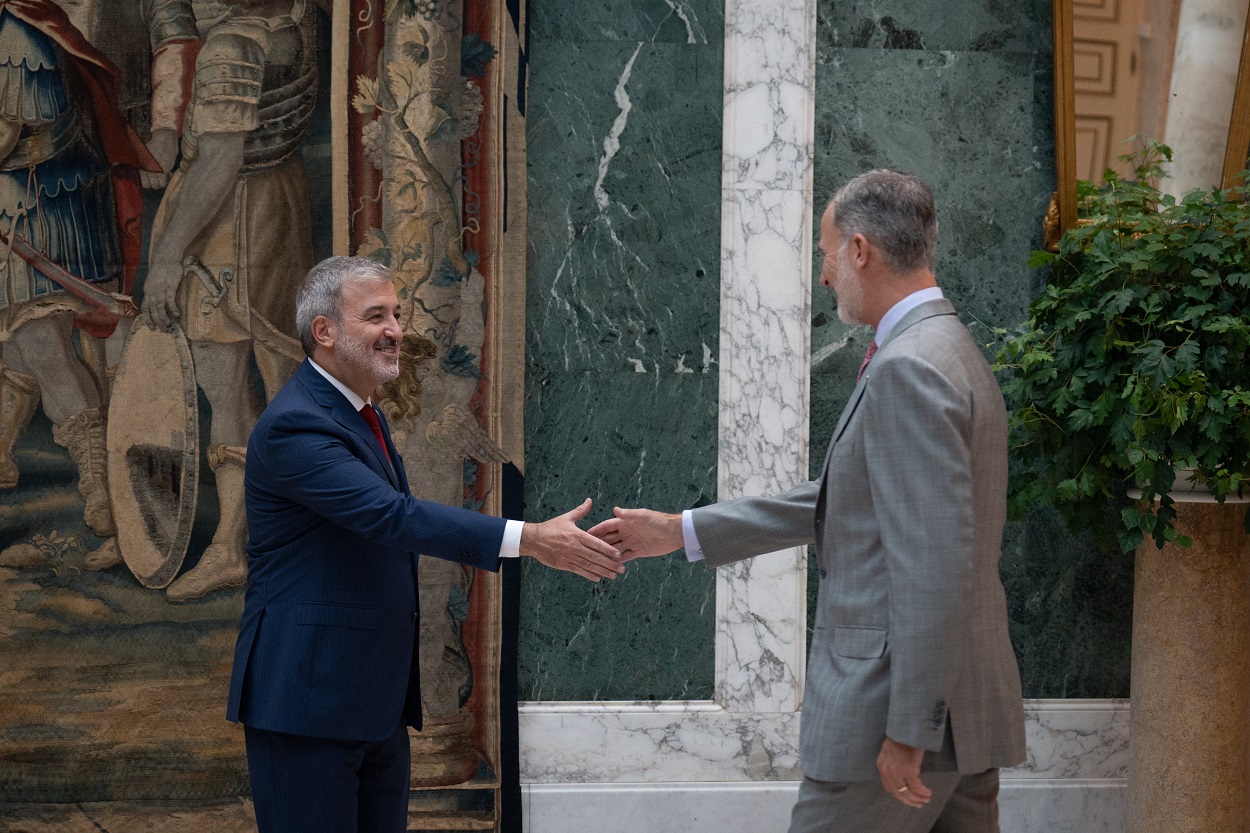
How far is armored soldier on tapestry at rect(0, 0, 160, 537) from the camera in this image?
13.8 feet

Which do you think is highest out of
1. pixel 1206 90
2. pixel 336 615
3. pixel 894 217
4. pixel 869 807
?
pixel 1206 90

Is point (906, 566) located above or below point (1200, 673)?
above

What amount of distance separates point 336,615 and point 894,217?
5.02 feet

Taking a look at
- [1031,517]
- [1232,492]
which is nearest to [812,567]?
[1031,517]

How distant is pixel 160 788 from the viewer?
429 cm

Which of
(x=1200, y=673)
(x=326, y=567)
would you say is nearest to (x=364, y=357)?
(x=326, y=567)

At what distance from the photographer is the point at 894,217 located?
7.75ft

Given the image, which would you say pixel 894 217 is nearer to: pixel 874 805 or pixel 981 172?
pixel 874 805

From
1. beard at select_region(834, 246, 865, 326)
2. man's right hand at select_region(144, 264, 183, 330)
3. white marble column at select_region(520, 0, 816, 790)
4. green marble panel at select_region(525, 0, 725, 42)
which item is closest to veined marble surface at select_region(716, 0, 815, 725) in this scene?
white marble column at select_region(520, 0, 816, 790)

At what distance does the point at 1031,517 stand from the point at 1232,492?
843mm

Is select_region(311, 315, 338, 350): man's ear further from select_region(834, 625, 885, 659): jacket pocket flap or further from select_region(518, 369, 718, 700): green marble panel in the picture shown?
select_region(518, 369, 718, 700): green marble panel

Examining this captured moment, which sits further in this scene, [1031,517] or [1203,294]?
[1031,517]

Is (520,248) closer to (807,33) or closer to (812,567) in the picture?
(807,33)

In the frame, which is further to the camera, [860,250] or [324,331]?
[324,331]
